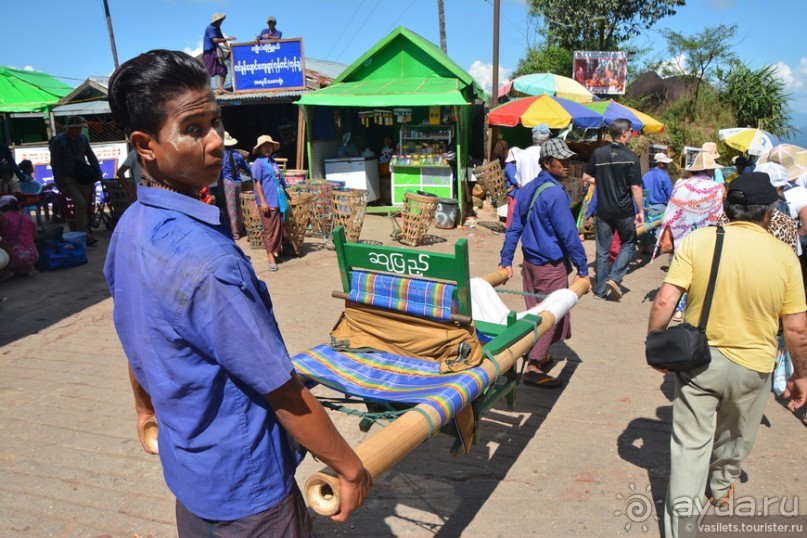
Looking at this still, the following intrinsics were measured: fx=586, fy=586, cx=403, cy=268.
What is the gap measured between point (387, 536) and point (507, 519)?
64 centimetres

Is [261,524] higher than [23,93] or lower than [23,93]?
lower

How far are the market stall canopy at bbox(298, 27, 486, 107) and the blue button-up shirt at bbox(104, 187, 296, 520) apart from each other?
9.45m

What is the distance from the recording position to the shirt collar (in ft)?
4.55

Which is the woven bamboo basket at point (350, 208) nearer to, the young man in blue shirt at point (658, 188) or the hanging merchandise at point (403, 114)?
the hanging merchandise at point (403, 114)

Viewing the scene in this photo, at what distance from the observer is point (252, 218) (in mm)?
8945

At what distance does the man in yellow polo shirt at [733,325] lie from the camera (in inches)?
102

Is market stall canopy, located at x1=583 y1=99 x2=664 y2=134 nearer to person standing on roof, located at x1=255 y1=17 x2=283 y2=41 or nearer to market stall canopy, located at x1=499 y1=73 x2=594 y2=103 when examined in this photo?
market stall canopy, located at x1=499 y1=73 x2=594 y2=103

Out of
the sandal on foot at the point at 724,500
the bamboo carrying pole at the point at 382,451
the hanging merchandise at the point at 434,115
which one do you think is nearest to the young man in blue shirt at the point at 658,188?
the hanging merchandise at the point at 434,115

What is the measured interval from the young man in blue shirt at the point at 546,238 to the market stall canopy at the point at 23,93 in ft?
42.1

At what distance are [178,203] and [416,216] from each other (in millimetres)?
7925

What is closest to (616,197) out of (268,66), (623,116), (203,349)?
(623,116)

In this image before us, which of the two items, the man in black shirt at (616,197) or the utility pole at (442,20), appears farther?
the utility pole at (442,20)

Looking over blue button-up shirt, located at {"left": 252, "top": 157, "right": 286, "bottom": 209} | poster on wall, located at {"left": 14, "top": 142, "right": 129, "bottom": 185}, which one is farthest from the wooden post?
blue button-up shirt, located at {"left": 252, "top": 157, "right": 286, "bottom": 209}

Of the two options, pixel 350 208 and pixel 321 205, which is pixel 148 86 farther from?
pixel 321 205
